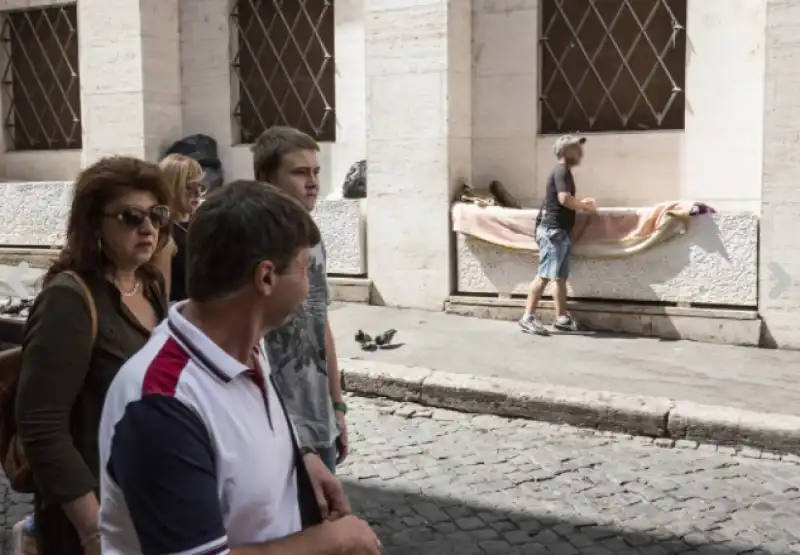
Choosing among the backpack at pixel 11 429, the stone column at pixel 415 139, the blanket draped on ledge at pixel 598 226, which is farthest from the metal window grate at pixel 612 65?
the backpack at pixel 11 429

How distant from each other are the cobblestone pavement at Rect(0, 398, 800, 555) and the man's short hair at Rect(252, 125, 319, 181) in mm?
1750

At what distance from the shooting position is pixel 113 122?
11.5 m

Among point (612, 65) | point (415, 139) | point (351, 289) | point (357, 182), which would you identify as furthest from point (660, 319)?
point (357, 182)

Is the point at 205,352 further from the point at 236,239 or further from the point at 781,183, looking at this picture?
A: the point at 781,183

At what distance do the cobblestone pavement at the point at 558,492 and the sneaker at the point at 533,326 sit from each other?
223 cm

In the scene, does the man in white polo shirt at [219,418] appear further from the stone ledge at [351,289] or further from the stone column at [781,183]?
the stone ledge at [351,289]

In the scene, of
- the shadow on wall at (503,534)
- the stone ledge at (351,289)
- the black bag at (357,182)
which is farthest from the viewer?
the black bag at (357,182)

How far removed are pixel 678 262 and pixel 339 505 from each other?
6.88 meters

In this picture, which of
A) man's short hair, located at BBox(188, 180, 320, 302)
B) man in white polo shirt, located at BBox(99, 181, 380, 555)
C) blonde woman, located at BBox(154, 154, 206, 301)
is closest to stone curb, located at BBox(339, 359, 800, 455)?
blonde woman, located at BBox(154, 154, 206, 301)

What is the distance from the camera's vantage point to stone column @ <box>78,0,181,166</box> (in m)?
11.2

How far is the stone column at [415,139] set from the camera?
931cm

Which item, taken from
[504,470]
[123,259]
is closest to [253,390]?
[123,259]

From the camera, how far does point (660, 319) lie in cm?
834

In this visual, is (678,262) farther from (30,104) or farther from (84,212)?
(30,104)
